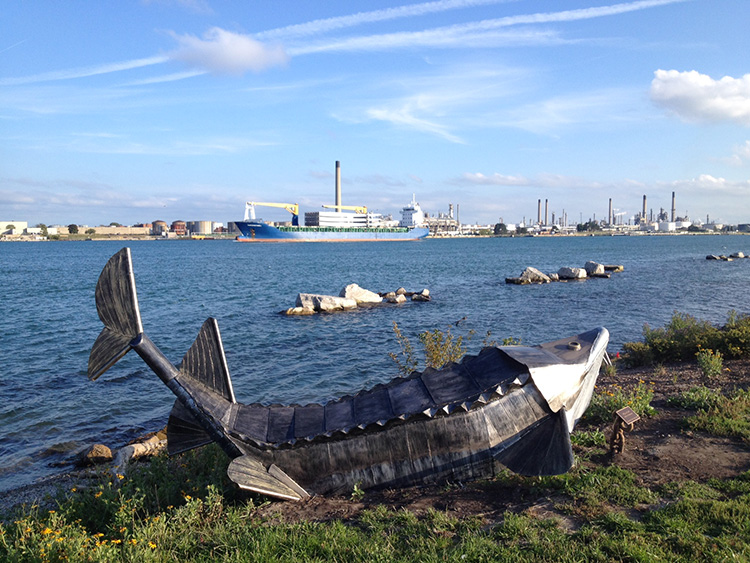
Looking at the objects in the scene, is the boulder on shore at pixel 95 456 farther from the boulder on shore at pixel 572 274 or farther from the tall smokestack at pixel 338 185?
the tall smokestack at pixel 338 185

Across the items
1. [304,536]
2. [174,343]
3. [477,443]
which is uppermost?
[477,443]

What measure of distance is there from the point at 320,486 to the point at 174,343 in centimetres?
1627

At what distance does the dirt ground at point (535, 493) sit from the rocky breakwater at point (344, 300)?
21340mm

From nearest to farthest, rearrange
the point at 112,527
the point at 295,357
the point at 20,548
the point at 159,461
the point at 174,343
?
1. the point at 20,548
2. the point at 112,527
3. the point at 159,461
4. the point at 295,357
5. the point at 174,343

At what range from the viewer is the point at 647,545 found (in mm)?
4801

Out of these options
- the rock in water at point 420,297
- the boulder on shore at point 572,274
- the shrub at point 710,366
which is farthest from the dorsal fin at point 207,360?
the boulder on shore at point 572,274

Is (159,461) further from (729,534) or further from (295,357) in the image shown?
(295,357)

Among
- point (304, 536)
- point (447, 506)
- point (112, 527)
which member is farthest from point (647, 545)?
point (112, 527)

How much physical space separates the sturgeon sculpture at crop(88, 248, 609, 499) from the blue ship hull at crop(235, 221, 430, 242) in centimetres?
12894

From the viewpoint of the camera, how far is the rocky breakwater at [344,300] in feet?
93.0

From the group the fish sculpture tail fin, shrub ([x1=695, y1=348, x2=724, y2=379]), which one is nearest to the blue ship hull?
shrub ([x1=695, y1=348, x2=724, y2=379])

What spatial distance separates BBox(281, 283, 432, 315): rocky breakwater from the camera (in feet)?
93.0

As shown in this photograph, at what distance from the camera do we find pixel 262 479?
20.8 feet

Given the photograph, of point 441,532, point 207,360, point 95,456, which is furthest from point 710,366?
point 95,456
